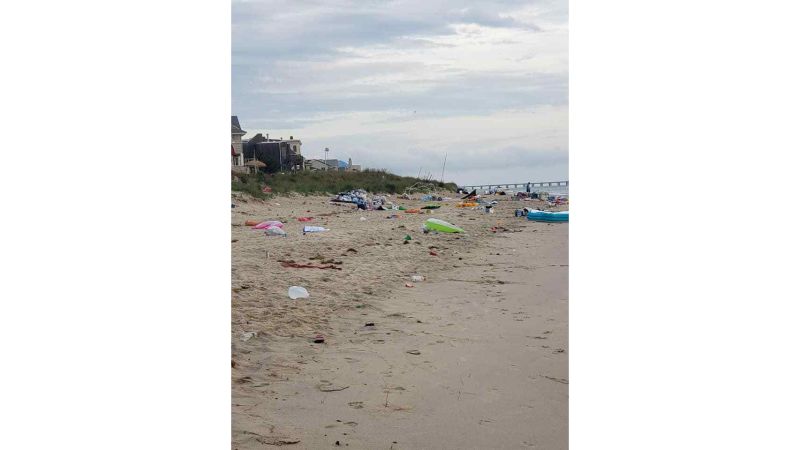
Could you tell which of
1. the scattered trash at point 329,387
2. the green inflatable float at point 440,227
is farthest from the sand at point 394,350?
the green inflatable float at point 440,227

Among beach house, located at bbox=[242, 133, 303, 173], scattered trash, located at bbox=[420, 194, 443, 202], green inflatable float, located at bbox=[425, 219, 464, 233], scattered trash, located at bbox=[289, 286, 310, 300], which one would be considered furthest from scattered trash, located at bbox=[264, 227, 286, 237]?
beach house, located at bbox=[242, 133, 303, 173]

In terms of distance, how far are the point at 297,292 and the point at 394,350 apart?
131 centimetres

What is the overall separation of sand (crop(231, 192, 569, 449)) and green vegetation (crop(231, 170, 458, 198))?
30.5 feet

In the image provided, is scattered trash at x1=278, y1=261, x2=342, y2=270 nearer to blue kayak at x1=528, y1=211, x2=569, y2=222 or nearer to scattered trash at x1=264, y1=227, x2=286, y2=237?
scattered trash at x1=264, y1=227, x2=286, y2=237

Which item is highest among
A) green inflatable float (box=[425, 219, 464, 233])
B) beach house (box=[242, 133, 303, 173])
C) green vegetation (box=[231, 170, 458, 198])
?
beach house (box=[242, 133, 303, 173])

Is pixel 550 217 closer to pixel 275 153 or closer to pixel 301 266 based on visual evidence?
pixel 301 266

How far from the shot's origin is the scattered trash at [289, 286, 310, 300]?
502 cm

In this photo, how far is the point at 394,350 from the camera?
13.0 feet

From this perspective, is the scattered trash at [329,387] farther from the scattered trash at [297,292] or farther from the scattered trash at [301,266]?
the scattered trash at [301,266]

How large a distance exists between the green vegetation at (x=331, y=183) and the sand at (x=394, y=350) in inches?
365
